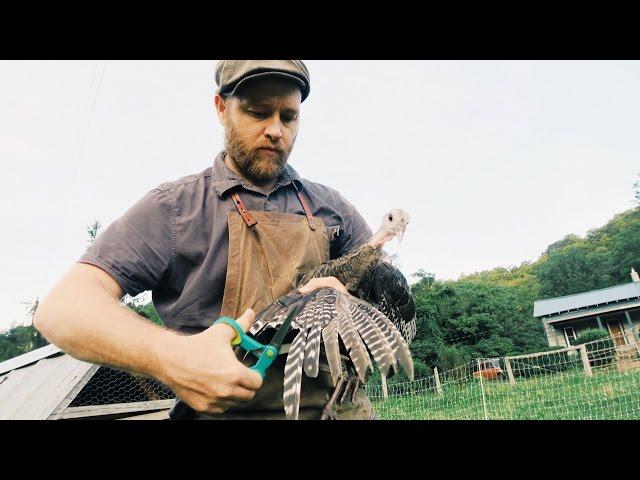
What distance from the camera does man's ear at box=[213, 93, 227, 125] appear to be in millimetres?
2328

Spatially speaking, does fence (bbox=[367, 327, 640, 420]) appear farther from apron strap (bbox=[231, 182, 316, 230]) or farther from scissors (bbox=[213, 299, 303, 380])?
scissors (bbox=[213, 299, 303, 380])

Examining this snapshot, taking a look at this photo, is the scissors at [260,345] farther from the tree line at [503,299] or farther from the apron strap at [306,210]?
the tree line at [503,299]

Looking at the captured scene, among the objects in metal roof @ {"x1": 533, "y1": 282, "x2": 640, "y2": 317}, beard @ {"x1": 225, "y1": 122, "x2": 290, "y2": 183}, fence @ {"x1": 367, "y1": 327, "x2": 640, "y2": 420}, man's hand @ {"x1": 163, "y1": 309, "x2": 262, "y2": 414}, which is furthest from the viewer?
metal roof @ {"x1": 533, "y1": 282, "x2": 640, "y2": 317}

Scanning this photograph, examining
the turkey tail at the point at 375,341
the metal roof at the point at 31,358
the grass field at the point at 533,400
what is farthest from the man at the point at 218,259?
A: the grass field at the point at 533,400

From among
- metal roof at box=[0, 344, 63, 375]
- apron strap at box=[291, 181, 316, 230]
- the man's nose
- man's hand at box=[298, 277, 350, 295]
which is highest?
the man's nose

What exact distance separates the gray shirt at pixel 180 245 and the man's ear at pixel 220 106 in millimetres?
347

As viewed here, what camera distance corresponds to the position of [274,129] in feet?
6.78

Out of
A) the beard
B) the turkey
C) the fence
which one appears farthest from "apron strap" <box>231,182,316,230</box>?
the fence

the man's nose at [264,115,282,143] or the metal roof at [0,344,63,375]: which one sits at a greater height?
the man's nose at [264,115,282,143]

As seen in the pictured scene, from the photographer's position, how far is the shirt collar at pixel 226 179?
2074 millimetres

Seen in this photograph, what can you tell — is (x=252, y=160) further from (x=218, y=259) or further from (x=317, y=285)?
(x=317, y=285)

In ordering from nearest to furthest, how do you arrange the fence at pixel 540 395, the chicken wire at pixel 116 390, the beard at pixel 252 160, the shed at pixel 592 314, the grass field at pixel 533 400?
the beard at pixel 252 160 < the chicken wire at pixel 116 390 < the grass field at pixel 533 400 < the fence at pixel 540 395 < the shed at pixel 592 314

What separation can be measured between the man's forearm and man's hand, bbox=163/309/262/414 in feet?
0.21

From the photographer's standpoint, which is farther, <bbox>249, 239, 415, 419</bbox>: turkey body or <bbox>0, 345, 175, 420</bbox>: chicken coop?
<bbox>0, 345, 175, 420</bbox>: chicken coop
